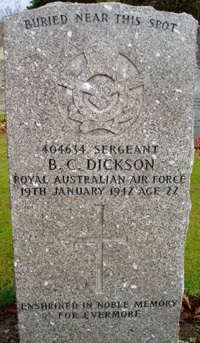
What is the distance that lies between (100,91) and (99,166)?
532 millimetres

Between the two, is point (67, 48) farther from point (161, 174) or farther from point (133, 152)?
point (161, 174)

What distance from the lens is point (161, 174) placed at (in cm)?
219

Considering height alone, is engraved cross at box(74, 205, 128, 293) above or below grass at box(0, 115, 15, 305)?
above

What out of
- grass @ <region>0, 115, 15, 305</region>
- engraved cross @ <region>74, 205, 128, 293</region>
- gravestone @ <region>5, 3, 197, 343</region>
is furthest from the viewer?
grass @ <region>0, 115, 15, 305</region>

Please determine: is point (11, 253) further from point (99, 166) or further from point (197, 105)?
point (197, 105)

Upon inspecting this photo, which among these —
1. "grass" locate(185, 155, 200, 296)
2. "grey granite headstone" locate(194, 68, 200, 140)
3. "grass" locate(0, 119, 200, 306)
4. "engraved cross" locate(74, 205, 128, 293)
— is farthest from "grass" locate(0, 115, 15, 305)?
"grey granite headstone" locate(194, 68, 200, 140)

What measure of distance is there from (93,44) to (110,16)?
21 cm

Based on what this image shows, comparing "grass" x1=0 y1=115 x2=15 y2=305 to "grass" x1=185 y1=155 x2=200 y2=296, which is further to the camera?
"grass" x1=185 y1=155 x2=200 y2=296

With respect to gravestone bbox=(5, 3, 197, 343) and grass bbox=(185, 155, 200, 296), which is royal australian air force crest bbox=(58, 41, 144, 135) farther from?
grass bbox=(185, 155, 200, 296)

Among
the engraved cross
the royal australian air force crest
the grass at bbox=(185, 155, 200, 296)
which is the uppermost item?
the royal australian air force crest

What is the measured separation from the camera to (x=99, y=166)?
215 cm

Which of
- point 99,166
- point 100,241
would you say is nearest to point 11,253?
point 100,241

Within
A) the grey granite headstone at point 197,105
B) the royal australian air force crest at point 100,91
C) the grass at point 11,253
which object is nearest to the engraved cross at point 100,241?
the royal australian air force crest at point 100,91

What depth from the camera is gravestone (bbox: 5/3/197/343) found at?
1966mm
